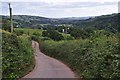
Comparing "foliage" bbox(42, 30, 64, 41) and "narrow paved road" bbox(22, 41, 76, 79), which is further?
"foliage" bbox(42, 30, 64, 41)

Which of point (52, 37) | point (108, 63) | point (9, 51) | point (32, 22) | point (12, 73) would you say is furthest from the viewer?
point (32, 22)

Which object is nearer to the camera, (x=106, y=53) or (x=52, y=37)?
(x=106, y=53)

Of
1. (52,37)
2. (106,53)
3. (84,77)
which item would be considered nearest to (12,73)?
(84,77)

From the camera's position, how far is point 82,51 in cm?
2652

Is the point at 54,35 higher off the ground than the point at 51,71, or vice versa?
the point at 54,35

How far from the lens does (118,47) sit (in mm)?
16250

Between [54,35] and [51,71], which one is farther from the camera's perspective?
[54,35]

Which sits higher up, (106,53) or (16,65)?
(106,53)

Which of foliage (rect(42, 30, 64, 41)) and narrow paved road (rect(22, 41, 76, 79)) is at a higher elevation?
foliage (rect(42, 30, 64, 41))

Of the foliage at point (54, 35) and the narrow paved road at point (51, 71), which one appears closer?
the narrow paved road at point (51, 71)

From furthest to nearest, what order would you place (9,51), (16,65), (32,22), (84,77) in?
(32,22) → (9,51) → (16,65) → (84,77)

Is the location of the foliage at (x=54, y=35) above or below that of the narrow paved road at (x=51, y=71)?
above

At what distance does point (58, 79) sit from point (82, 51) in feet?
25.3

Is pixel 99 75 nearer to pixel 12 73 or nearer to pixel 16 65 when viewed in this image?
pixel 12 73
